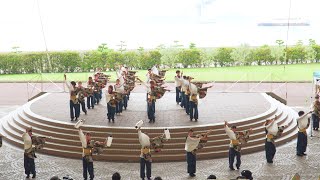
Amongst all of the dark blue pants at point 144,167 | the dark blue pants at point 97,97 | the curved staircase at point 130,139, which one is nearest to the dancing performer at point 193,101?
the curved staircase at point 130,139

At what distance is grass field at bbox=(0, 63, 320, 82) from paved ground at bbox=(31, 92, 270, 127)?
22.9 feet

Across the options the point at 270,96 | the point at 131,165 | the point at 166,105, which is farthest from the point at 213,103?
the point at 131,165

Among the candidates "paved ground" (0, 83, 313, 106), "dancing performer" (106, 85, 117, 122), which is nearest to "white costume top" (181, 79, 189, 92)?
"dancing performer" (106, 85, 117, 122)

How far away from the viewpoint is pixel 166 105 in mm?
18641

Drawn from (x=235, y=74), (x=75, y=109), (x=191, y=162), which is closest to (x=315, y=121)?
(x=191, y=162)

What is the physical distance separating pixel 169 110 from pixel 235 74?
12.7m

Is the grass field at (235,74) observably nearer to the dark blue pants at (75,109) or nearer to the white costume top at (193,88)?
the dark blue pants at (75,109)

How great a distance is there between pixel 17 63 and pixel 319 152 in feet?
77.7

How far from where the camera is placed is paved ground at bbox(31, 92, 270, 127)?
51.5 feet

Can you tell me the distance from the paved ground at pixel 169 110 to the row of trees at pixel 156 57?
9990 mm

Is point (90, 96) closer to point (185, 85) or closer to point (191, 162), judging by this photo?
point (185, 85)

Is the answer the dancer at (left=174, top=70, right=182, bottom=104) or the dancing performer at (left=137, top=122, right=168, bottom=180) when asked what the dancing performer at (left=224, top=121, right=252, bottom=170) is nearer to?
the dancing performer at (left=137, top=122, right=168, bottom=180)

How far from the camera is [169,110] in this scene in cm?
1755

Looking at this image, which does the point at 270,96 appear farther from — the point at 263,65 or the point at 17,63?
the point at 17,63
